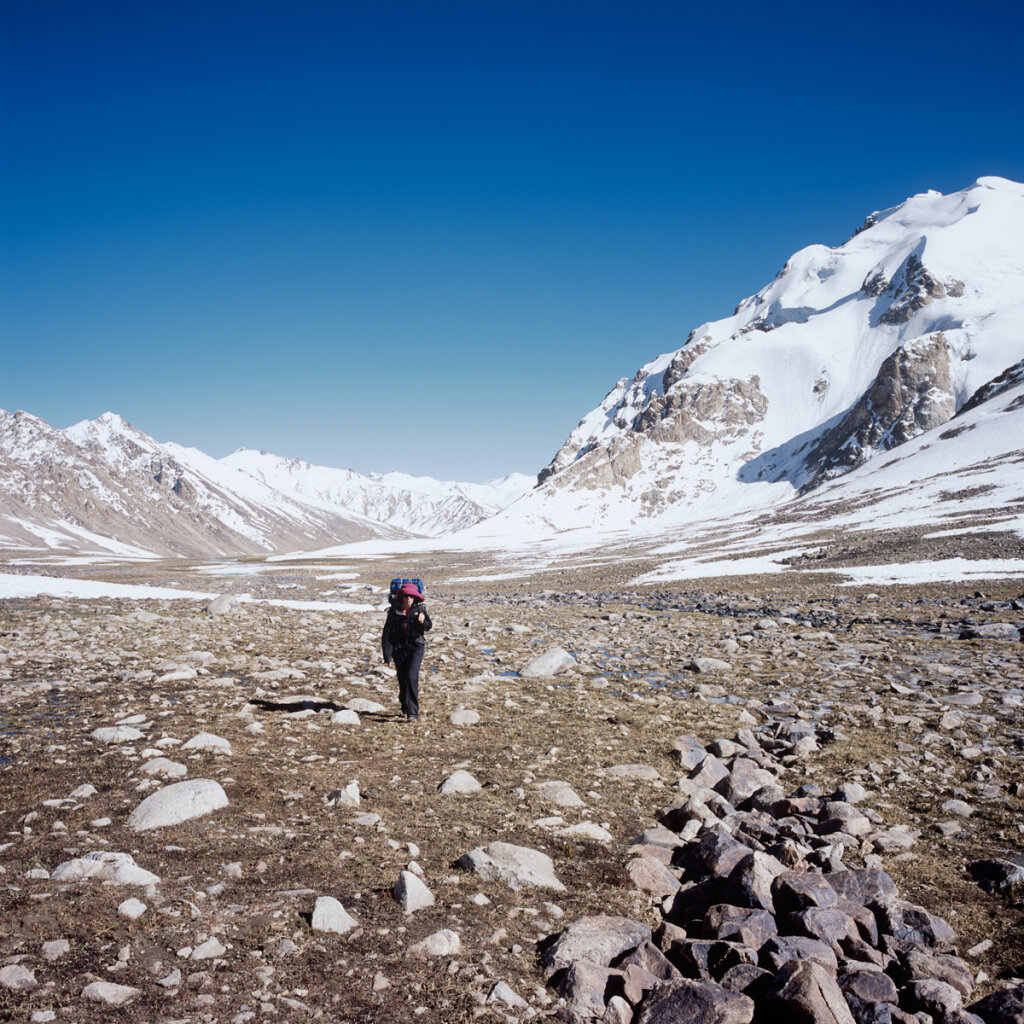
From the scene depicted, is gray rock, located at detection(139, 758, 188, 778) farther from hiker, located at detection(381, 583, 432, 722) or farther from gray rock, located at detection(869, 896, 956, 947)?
gray rock, located at detection(869, 896, 956, 947)

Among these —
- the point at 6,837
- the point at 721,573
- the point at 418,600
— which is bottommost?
the point at 721,573

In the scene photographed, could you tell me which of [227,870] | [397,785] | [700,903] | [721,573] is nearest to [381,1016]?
[227,870]

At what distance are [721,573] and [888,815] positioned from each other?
4604cm

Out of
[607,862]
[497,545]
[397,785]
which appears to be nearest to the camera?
[607,862]

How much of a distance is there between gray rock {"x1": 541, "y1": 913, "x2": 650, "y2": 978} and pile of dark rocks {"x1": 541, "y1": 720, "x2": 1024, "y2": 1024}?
1 centimetres

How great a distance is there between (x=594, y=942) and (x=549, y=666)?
11.3 meters

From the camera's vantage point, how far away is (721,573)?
52.1 m

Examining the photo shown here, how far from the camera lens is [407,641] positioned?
12.3 m

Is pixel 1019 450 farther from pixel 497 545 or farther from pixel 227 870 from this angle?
pixel 227 870

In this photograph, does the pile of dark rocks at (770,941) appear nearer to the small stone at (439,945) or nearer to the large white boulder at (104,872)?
the small stone at (439,945)

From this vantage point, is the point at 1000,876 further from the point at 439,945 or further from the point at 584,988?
the point at 439,945

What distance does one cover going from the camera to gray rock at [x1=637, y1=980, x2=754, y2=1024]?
168 inches

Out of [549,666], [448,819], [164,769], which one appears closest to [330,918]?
[448,819]

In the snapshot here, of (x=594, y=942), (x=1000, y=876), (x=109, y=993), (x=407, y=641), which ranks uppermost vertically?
(x=407, y=641)
